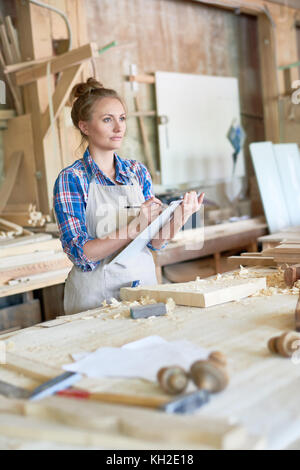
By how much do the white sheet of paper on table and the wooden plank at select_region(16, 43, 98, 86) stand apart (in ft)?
7.88

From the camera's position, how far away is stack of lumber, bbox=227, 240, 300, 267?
258cm

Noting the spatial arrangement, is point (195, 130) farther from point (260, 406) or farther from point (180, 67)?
point (260, 406)

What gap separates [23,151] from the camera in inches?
165

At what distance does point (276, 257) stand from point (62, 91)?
210 centimetres

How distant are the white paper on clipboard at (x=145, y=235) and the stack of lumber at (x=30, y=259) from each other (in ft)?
3.76

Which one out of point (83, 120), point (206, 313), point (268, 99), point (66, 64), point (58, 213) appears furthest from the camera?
point (268, 99)

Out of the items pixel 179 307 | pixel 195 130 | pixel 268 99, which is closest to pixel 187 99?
pixel 195 130

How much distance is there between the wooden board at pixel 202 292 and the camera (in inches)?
79.2

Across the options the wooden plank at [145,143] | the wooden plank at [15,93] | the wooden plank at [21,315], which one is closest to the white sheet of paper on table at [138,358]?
the wooden plank at [21,315]

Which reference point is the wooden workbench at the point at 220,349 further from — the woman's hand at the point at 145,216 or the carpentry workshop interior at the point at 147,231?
the woman's hand at the point at 145,216

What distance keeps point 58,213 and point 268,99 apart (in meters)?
4.36

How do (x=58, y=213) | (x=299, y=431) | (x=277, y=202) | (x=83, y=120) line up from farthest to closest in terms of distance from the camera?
(x=277, y=202) → (x=83, y=120) → (x=58, y=213) → (x=299, y=431)

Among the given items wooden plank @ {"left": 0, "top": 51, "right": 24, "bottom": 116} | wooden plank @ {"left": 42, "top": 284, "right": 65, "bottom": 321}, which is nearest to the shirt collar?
wooden plank @ {"left": 42, "top": 284, "right": 65, "bottom": 321}
